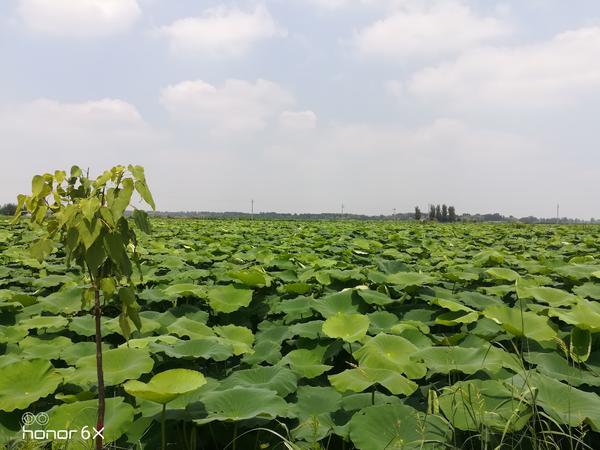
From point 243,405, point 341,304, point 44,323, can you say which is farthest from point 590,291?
point 44,323

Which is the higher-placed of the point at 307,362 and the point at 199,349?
the point at 199,349

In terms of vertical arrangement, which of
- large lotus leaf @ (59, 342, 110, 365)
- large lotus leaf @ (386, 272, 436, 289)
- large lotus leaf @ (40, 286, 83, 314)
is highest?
large lotus leaf @ (386, 272, 436, 289)

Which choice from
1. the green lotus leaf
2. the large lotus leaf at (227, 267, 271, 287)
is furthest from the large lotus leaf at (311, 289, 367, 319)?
the green lotus leaf

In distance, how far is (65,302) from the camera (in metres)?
3.43

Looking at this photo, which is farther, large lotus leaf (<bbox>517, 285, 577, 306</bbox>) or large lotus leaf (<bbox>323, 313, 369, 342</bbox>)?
large lotus leaf (<bbox>517, 285, 577, 306</bbox>)

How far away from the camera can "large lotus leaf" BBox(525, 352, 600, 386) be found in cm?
208

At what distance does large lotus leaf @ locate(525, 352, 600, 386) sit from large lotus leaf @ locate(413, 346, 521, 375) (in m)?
0.13

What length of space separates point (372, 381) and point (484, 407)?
46 cm

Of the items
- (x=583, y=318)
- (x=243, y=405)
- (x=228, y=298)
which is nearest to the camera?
(x=243, y=405)

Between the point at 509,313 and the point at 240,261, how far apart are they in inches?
140

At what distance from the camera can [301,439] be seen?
6.03 feet

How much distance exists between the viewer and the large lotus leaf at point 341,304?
3.26 meters

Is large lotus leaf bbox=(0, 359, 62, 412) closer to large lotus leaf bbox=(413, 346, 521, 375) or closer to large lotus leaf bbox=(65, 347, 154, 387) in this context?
large lotus leaf bbox=(65, 347, 154, 387)

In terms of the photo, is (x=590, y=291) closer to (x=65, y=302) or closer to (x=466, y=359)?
(x=466, y=359)
